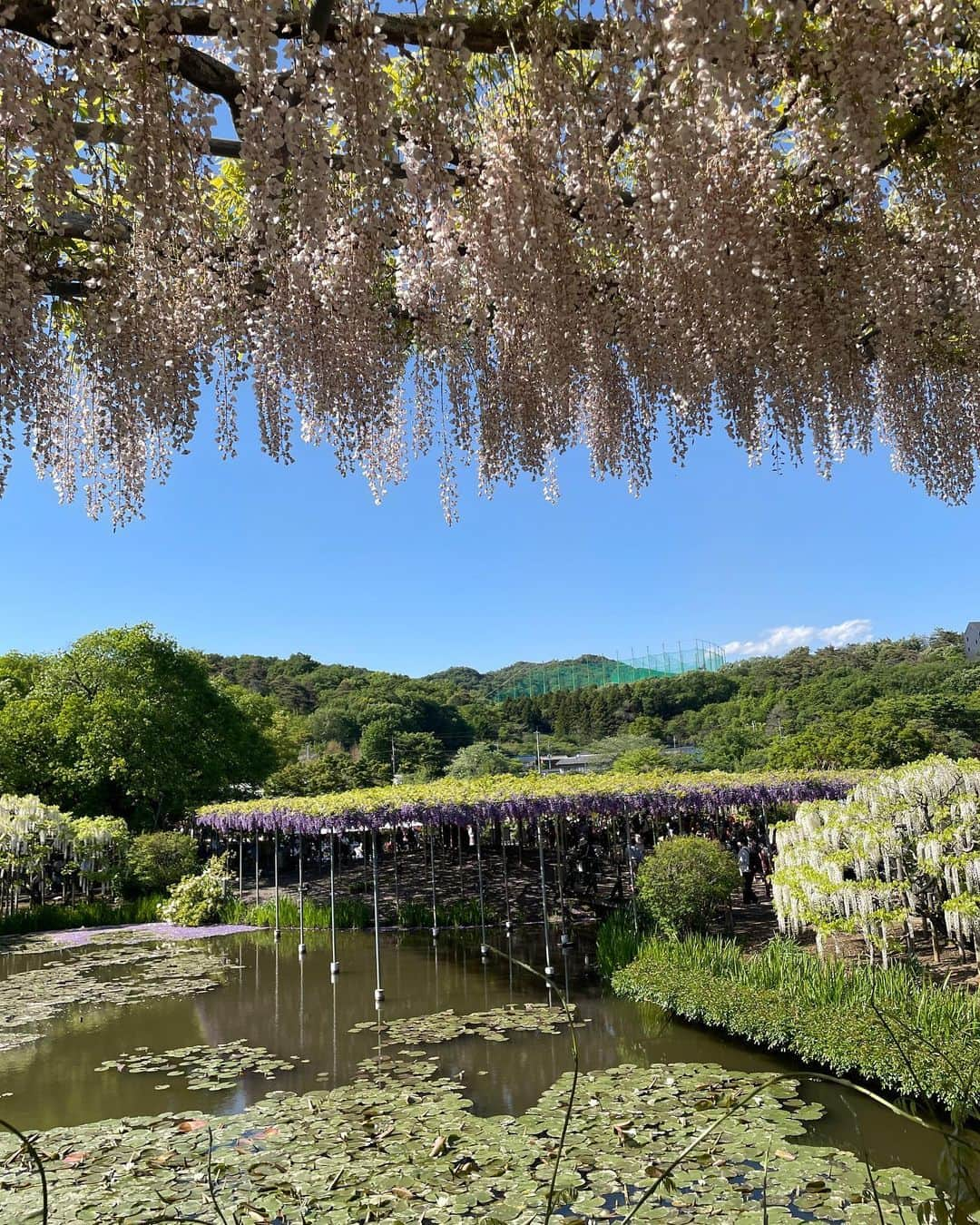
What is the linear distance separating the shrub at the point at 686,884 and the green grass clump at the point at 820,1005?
1.03 metres

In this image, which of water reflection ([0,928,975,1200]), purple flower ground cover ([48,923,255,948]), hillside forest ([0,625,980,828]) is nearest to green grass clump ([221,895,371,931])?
purple flower ground cover ([48,923,255,948])

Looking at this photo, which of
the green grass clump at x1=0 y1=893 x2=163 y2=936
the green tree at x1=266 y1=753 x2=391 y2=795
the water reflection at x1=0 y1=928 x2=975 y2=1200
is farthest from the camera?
the green tree at x1=266 y1=753 x2=391 y2=795

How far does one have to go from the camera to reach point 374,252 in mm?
3027

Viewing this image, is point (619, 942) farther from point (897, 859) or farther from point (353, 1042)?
point (353, 1042)

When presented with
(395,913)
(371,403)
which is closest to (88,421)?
(371,403)

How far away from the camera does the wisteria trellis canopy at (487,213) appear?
2146 millimetres

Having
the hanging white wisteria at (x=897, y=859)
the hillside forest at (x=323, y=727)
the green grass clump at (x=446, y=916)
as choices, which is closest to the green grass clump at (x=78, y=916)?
the hillside forest at (x=323, y=727)

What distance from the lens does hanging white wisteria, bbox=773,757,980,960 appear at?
24.2 ft

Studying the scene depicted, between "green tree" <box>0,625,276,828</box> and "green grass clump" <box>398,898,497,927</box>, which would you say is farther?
"green tree" <box>0,625,276,828</box>

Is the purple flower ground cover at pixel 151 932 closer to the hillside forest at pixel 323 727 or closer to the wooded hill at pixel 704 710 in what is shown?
the hillside forest at pixel 323 727

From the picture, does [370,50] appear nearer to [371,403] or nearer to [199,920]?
[371,403]

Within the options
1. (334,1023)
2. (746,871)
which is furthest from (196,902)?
(746,871)

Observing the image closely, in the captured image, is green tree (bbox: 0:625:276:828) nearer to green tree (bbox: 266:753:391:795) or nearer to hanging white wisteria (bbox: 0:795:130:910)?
hanging white wisteria (bbox: 0:795:130:910)

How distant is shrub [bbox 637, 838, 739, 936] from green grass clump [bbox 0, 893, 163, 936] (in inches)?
441
